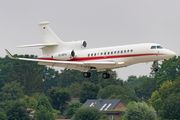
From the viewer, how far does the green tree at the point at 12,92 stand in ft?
445

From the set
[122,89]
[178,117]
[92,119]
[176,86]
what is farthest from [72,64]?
[122,89]

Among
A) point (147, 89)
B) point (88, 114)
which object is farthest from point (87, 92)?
point (88, 114)

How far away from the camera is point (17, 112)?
10306 cm

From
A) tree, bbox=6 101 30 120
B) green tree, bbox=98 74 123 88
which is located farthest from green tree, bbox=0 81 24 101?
tree, bbox=6 101 30 120

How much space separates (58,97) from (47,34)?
7631 centimetres

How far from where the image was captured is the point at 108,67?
48.1m

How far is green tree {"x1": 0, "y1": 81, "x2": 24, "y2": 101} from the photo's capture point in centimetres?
13550

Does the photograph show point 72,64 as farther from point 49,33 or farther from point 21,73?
point 21,73

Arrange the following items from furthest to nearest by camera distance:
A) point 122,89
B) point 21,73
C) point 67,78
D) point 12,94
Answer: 1. point 67,78
2. point 21,73
3. point 12,94
4. point 122,89

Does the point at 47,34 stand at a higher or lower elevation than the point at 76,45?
higher

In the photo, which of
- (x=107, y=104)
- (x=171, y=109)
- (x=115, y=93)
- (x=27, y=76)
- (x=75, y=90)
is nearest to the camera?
Result: (x=171, y=109)

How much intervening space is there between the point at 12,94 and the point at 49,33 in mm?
85723

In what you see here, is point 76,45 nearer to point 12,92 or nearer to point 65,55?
point 65,55

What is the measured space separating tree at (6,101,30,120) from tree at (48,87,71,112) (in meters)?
25.5
